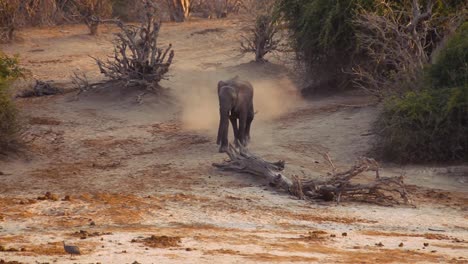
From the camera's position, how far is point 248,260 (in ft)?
26.8

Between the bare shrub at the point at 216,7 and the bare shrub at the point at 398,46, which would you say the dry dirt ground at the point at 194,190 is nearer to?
the bare shrub at the point at 398,46

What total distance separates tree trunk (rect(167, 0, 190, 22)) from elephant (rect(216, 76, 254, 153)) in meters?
16.4

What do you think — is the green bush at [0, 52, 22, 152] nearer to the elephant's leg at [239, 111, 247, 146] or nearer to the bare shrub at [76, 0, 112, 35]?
the elephant's leg at [239, 111, 247, 146]

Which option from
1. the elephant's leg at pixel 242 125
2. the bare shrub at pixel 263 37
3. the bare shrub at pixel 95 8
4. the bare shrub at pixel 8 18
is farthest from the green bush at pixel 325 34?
the bare shrub at pixel 95 8

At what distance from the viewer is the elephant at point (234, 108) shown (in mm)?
14492

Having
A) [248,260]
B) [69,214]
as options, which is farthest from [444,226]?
[69,214]

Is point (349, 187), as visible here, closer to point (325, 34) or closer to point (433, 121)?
point (433, 121)

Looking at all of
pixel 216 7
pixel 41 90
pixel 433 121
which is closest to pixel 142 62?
pixel 41 90

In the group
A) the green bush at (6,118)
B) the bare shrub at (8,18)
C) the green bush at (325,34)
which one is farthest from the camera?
the bare shrub at (8,18)

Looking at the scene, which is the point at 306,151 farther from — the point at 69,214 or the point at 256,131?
the point at 69,214

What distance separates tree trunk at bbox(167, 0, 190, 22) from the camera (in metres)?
31.1

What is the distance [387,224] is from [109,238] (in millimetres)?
3135

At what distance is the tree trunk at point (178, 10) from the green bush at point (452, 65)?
16.6 m

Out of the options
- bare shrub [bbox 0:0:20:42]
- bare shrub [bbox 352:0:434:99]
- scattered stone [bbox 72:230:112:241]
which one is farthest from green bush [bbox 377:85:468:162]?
bare shrub [bbox 0:0:20:42]
